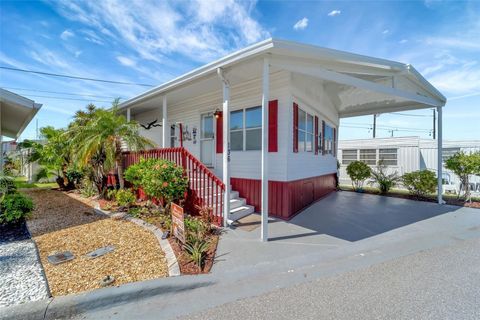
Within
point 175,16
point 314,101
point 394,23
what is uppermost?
point 175,16

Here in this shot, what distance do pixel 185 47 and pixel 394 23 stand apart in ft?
31.1

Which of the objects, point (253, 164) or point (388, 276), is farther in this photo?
point (253, 164)

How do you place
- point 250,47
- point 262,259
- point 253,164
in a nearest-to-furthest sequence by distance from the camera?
point 262,259 < point 250,47 < point 253,164

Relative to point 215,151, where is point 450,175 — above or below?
below

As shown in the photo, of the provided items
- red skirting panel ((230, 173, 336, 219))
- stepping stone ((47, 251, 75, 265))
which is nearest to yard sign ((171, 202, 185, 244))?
stepping stone ((47, 251, 75, 265))

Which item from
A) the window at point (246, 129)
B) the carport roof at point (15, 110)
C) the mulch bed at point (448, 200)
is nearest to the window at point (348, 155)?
the mulch bed at point (448, 200)

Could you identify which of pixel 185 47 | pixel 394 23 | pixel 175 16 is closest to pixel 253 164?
pixel 394 23

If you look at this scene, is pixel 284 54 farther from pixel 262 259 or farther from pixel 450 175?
pixel 450 175

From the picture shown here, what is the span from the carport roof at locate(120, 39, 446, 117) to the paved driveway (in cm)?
335

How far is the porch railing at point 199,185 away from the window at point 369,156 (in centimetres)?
1333

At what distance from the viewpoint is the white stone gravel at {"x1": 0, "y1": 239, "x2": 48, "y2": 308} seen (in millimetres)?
2590

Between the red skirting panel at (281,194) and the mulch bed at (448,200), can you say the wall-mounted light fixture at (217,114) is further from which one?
the mulch bed at (448,200)

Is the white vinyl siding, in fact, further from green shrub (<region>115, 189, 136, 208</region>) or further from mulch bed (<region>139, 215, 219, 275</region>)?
green shrub (<region>115, 189, 136, 208</region>)

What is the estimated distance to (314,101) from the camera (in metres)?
7.92
